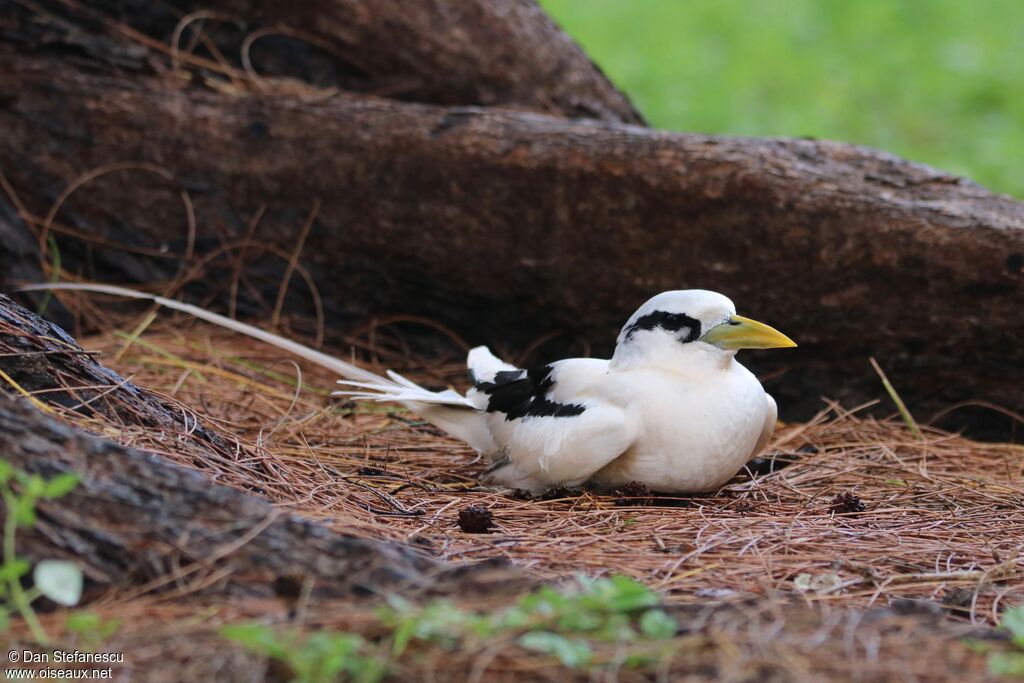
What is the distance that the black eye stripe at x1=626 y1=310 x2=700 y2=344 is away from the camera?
3.82m

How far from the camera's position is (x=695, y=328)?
3822mm

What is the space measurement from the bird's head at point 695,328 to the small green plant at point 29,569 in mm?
1983

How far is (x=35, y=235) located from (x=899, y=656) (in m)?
4.43

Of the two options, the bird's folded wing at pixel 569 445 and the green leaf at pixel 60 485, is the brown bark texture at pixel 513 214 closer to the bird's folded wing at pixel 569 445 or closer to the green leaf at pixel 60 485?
the bird's folded wing at pixel 569 445

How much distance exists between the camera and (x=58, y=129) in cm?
555

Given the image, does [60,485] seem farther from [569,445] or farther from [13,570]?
[569,445]

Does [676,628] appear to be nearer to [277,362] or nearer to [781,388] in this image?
[781,388]

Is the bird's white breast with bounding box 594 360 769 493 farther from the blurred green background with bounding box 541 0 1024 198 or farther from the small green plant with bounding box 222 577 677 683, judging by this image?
the blurred green background with bounding box 541 0 1024 198

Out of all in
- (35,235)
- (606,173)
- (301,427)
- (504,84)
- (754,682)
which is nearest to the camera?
(754,682)

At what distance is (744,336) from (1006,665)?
173cm

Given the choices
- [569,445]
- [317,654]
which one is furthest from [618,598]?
[569,445]

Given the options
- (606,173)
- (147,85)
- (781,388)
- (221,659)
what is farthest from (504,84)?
(221,659)

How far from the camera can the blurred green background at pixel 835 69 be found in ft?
32.9

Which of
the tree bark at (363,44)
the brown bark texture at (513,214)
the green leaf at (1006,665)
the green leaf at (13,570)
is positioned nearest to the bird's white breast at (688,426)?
the brown bark texture at (513,214)
